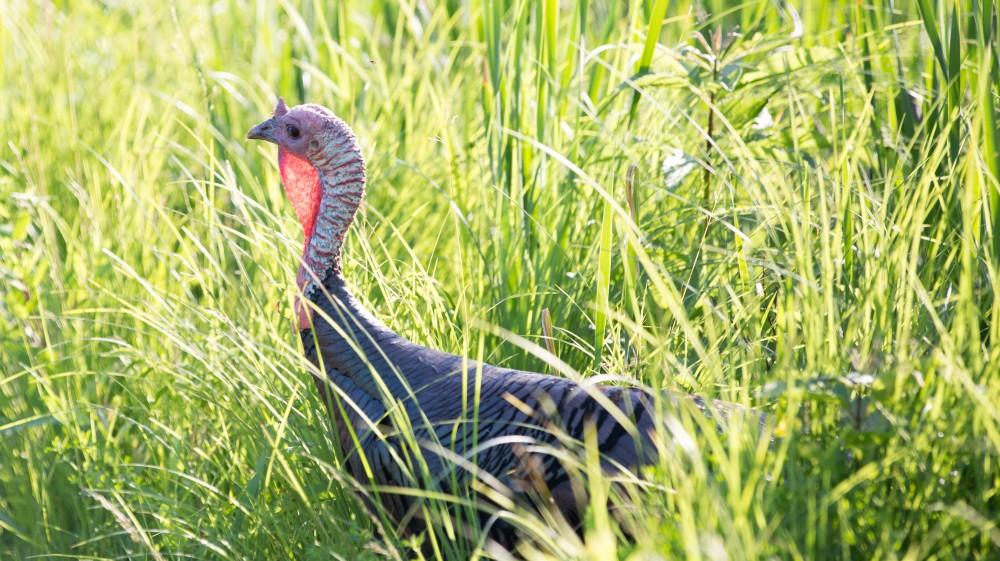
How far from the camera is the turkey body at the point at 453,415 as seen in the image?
1981mm

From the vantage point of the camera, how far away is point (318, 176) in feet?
8.29

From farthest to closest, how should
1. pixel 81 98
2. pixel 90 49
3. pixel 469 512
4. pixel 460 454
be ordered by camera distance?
pixel 90 49 < pixel 81 98 < pixel 460 454 < pixel 469 512

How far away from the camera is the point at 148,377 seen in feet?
9.68

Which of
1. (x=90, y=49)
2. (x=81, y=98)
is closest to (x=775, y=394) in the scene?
(x=81, y=98)

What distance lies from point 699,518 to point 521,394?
2.03 feet

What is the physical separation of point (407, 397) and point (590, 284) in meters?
0.59

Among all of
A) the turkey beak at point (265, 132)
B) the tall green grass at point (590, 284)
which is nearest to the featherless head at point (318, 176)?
the turkey beak at point (265, 132)

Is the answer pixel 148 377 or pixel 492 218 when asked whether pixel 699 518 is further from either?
→ pixel 148 377

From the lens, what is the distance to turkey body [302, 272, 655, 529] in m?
1.98

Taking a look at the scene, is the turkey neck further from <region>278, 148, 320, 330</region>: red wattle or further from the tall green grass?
the tall green grass

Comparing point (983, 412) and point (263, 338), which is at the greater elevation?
point (983, 412)

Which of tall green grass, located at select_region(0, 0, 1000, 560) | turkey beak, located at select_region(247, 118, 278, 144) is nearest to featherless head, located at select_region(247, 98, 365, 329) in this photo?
turkey beak, located at select_region(247, 118, 278, 144)

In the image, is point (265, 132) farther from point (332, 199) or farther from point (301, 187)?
point (332, 199)

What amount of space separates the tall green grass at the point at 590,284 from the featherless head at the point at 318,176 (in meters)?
0.12
